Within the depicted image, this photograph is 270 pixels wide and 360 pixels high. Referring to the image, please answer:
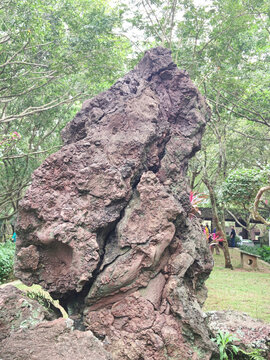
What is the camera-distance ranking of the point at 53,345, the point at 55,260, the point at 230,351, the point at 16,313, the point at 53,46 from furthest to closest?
the point at 53,46, the point at 230,351, the point at 55,260, the point at 16,313, the point at 53,345

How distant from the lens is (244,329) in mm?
4082

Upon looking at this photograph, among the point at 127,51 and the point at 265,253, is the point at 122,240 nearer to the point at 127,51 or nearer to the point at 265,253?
the point at 127,51

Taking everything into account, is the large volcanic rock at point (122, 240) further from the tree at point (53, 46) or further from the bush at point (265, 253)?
the bush at point (265, 253)

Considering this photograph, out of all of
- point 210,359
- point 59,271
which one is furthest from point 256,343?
point 59,271

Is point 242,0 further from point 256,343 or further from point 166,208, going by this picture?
point 256,343

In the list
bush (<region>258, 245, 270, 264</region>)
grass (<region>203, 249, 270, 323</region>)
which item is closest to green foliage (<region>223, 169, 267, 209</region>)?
grass (<region>203, 249, 270, 323</region>)

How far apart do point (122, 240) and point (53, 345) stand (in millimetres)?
1213

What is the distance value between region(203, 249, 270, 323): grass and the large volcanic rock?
9.18 ft

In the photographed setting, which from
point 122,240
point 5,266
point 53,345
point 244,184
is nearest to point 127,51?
point 244,184

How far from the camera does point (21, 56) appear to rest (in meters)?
9.17

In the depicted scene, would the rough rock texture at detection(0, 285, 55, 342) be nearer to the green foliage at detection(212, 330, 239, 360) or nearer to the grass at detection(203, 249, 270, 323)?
the green foliage at detection(212, 330, 239, 360)

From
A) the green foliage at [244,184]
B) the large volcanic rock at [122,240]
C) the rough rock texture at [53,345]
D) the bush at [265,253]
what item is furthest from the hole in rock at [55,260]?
the bush at [265,253]

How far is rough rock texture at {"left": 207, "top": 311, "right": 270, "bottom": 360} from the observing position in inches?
146

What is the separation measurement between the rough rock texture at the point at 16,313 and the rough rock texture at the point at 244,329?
2037 mm
